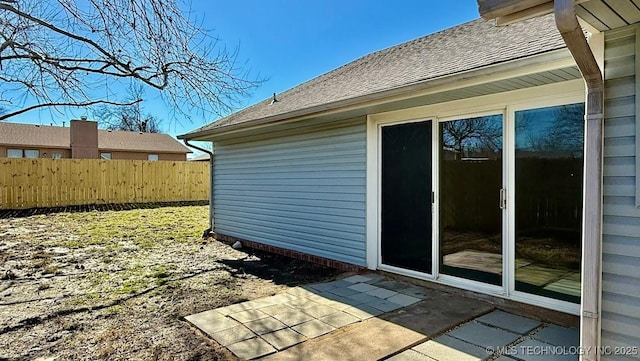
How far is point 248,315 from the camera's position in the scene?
360 centimetres

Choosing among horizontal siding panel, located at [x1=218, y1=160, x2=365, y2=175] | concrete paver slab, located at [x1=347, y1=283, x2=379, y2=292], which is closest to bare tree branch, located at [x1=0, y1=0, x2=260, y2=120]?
horizontal siding panel, located at [x1=218, y1=160, x2=365, y2=175]

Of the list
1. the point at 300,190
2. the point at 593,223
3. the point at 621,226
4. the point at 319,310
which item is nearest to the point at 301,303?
the point at 319,310

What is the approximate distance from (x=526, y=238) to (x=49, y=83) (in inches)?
223

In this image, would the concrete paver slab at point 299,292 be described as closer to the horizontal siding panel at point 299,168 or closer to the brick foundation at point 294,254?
the brick foundation at point 294,254

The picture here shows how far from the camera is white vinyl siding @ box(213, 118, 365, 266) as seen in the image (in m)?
5.47

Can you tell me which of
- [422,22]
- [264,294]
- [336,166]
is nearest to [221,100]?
[336,166]

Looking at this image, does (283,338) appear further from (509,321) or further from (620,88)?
(620,88)

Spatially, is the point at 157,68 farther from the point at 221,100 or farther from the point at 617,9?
the point at 617,9

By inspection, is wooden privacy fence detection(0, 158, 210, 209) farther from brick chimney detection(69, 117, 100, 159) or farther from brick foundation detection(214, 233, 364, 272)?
brick chimney detection(69, 117, 100, 159)

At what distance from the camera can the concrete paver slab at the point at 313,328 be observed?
3180mm

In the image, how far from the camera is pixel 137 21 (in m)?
3.63

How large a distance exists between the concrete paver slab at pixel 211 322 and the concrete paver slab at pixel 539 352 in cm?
234

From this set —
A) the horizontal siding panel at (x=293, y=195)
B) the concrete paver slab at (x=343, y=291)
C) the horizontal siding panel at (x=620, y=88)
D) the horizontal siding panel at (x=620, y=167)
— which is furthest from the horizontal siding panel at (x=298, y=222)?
the horizontal siding panel at (x=620, y=88)

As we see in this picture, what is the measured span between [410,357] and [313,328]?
2.99 ft
